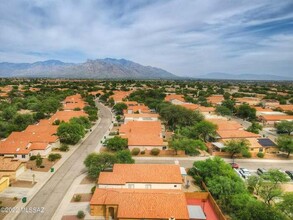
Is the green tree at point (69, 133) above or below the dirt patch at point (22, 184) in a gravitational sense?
above

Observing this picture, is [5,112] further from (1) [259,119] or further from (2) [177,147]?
(1) [259,119]

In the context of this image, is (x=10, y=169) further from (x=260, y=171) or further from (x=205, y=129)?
(x=260, y=171)

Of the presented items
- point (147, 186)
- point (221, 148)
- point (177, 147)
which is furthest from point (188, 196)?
point (221, 148)

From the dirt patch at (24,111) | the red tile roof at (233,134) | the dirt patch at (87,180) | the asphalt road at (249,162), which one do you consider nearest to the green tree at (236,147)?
the asphalt road at (249,162)

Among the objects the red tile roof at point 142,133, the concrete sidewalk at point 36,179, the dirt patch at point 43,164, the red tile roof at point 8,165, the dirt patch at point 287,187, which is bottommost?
the dirt patch at point 287,187

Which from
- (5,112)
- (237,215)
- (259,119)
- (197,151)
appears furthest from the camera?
(259,119)

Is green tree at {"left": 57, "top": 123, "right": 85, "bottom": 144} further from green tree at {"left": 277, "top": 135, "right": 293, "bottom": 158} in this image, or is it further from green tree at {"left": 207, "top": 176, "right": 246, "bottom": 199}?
green tree at {"left": 277, "top": 135, "right": 293, "bottom": 158}

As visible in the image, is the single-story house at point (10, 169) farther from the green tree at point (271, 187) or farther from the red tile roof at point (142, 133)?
the green tree at point (271, 187)

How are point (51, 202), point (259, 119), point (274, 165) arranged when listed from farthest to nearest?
1. point (259, 119)
2. point (274, 165)
3. point (51, 202)
